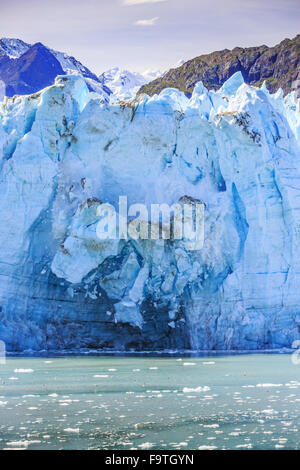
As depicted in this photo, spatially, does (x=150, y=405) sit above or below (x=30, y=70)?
below

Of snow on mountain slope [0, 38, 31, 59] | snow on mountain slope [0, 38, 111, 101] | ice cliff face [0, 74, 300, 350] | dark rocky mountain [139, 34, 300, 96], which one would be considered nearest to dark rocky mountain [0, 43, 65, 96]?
snow on mountain slope [0, 38, 111, 101]

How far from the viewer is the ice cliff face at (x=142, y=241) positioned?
73.5 ft

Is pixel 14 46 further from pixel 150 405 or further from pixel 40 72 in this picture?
pixel 150 405

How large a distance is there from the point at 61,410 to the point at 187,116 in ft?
48.3

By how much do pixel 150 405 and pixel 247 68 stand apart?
4758cm

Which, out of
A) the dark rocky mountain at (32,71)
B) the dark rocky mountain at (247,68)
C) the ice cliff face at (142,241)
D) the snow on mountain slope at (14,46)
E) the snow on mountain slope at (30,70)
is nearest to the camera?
the ice cliff face at (142,241)

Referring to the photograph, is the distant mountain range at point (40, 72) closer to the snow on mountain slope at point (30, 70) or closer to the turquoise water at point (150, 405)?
the snow on mountain slope at point (30, 70)

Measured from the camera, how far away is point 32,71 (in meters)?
60.2

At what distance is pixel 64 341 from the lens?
2236 centimetres

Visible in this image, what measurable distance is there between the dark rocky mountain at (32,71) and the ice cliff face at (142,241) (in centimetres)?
3611

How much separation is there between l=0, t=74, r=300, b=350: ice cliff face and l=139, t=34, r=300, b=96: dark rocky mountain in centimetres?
2857

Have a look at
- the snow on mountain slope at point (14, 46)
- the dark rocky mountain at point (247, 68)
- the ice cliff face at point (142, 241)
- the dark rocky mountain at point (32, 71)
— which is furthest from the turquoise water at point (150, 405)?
the snow on mountain slope at point (14, 46)

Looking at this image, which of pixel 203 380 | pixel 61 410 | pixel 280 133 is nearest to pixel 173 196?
pixel 280 133

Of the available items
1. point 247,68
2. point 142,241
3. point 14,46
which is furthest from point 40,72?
point 142,241
